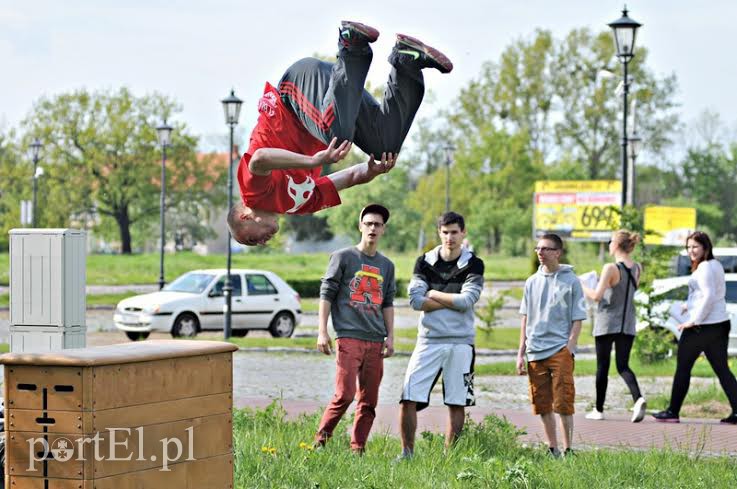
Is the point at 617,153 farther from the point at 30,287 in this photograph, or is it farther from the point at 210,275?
the point at 30,287

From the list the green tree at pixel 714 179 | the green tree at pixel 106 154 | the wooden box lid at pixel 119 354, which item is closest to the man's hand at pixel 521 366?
the wooden box lid at pixel 119 354

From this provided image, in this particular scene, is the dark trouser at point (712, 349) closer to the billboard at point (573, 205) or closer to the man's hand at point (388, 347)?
the man's hand at point (388, 347)

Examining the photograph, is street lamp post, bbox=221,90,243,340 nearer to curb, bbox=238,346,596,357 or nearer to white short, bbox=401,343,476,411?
curb, bbox=238,346,596,357

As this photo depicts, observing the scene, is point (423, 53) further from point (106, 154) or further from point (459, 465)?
point (106, 154)

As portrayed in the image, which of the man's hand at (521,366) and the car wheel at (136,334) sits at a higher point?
the man's hand at (521,366)

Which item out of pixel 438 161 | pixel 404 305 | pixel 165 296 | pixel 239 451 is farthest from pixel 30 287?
pixel 438 161

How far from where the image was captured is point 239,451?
29.1 feet

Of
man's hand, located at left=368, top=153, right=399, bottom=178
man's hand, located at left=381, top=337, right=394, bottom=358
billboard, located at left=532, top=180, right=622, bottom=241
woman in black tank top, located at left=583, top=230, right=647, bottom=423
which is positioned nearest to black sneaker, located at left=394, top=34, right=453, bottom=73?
man's hand, located at left=368, top=153, right=399, bottom=178

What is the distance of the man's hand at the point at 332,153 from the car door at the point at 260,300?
67.3 feet

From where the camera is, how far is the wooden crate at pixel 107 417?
5.77 m

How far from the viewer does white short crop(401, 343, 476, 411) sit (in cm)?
981

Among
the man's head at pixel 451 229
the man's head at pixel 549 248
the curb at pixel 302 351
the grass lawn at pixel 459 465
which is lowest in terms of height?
the curb at pixel 302 351

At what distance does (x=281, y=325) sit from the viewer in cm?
2619

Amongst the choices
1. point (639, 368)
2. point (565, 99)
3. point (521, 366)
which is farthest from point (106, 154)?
point (521, 366)
